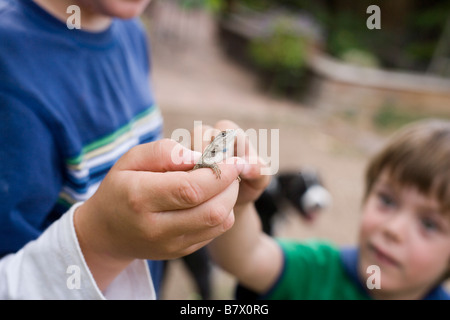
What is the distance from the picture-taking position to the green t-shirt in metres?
2.02

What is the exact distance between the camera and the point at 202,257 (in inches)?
126

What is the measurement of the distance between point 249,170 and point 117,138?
25.3 inches

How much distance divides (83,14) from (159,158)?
88cm

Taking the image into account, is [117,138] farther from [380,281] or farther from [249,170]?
[380,281]

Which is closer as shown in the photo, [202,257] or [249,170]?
[249,170]

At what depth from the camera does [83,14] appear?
1544 mm

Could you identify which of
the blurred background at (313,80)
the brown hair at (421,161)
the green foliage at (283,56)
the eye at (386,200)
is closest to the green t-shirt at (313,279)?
the eye at (386,200)

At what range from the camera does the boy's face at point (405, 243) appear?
1.86 metres

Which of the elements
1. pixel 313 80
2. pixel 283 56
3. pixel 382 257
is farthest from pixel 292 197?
pixel 283 56

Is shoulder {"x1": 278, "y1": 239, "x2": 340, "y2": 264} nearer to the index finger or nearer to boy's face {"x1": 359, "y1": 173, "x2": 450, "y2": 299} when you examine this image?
boy's face {"x1": 359, "y1": 173, "x2": 450, "y2": 299}

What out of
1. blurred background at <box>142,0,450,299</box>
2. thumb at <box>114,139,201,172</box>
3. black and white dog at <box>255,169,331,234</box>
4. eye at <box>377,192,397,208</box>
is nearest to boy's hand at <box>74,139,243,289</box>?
thumb at <box>114,139,201,172</box>

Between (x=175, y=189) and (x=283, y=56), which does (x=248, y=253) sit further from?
(x=283, y=56)
